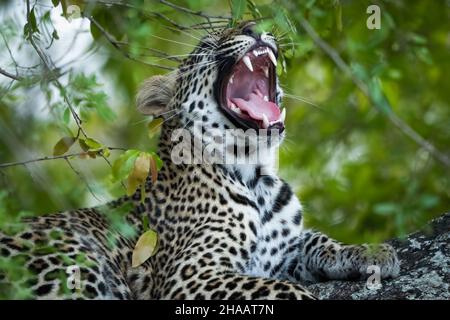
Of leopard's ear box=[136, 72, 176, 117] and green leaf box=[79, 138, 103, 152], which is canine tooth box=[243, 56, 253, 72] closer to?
leopard's ear box=[136, 72, 176, 117]

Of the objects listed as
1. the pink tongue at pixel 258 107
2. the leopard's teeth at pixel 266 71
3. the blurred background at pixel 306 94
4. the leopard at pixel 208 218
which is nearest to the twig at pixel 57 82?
the blurred background at pixel 306 94

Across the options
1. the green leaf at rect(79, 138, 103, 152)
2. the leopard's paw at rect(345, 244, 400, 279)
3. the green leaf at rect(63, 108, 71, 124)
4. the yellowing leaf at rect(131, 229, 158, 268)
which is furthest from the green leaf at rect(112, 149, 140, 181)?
the leopard's paw at rect(345, 244, 400, 279)

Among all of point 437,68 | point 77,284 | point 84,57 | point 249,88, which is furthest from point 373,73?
point 437,68

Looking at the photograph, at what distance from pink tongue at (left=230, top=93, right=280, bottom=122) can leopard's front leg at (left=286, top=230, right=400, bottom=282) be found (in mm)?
1205

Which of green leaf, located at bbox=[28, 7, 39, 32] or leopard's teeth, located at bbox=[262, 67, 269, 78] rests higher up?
leopard's teeth, located at bbox=[262, 67, 269, 78]

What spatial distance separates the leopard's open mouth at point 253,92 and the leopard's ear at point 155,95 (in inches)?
27.5

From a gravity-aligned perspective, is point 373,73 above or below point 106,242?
above

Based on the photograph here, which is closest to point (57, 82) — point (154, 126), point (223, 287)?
point (154, 126)

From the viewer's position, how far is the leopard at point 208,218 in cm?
889

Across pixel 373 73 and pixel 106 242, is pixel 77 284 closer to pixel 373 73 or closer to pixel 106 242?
pixel 106 242

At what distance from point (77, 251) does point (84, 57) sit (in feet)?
5.88

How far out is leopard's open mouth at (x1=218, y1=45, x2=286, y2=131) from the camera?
970cm

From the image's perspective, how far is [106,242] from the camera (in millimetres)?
9438
